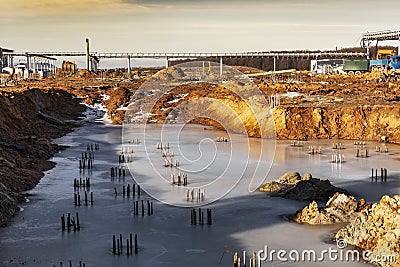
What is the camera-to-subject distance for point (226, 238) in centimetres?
1542

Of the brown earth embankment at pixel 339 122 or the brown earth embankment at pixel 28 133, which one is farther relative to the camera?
the brown earth embankment at pixel 339 122

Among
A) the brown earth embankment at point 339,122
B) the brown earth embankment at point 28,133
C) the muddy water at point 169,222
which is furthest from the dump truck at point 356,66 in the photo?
the muddy water at point 169,222

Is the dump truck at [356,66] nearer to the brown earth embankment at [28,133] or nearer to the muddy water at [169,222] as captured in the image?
the brown earth embankment at [28,133]

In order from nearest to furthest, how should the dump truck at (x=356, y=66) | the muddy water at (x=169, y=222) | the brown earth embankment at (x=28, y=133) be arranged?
the muddy water at (x=169, y=222) → the brown earth embankment at (x=28, y=133) → the dump truck at (x=356, y=66)

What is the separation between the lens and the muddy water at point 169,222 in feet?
46.3

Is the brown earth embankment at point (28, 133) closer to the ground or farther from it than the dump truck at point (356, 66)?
closer to the ground

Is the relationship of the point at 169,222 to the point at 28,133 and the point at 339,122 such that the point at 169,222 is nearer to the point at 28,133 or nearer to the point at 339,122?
the point at 28,133

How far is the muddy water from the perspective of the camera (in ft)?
46.3

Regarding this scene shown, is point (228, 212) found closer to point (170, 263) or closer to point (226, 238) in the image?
point (226, 238)

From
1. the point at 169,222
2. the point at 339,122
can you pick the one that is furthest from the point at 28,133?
the point at 169,222

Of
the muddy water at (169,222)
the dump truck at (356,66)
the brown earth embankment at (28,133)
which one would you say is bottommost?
the muddy water at (169,222)

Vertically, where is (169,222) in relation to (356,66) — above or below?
below

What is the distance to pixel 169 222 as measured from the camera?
17031 millimetres

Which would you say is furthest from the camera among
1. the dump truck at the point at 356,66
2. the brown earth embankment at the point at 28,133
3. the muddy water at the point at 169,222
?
the dump truck at the point at 356,66
